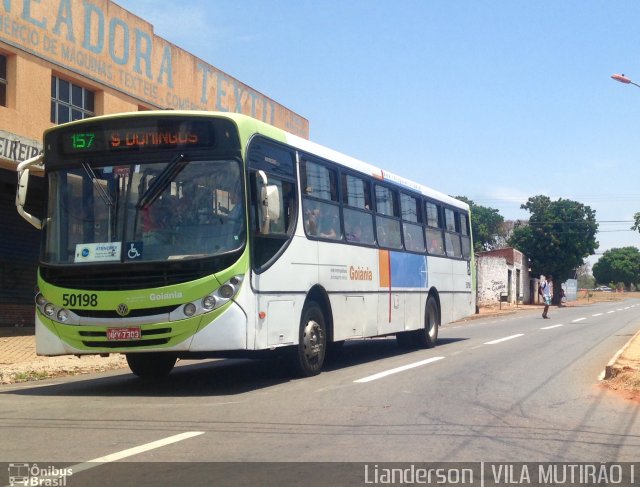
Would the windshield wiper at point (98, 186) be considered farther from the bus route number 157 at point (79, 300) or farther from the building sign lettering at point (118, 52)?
the building sign lettering at point (118, 52)

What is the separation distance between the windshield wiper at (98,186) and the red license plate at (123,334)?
4.71 feet

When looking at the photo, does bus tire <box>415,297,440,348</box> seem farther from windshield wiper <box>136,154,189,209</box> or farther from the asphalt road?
windshield wiper <box>136,154,189,209</box>

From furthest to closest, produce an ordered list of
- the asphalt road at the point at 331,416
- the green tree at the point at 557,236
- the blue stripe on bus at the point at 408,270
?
1. the green tree at the point at 557,236
2. the blue stripe on bus at the point at 408,270
3. the asphalt road at the point at 331,416

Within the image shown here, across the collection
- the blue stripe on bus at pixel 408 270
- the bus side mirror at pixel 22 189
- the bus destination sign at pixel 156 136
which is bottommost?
the blue stripe on bus at pixel 408 270

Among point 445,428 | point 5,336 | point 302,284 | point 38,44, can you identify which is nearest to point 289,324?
point 302,284

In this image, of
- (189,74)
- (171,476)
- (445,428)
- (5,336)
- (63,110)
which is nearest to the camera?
(171,476)

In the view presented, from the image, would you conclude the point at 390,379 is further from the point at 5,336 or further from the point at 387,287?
the point at 5,336

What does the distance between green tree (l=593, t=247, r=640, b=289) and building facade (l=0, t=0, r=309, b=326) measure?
387ft

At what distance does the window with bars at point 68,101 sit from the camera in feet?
65.6

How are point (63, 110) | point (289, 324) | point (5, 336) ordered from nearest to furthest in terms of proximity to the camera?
point (289, 324), point (5, 336), point (63, 110)

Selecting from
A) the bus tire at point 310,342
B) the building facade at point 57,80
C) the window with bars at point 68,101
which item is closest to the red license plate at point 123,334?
the bus tire at point 310,342

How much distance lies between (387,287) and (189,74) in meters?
13.9

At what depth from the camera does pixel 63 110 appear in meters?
20.4

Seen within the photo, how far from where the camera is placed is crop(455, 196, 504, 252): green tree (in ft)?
330
